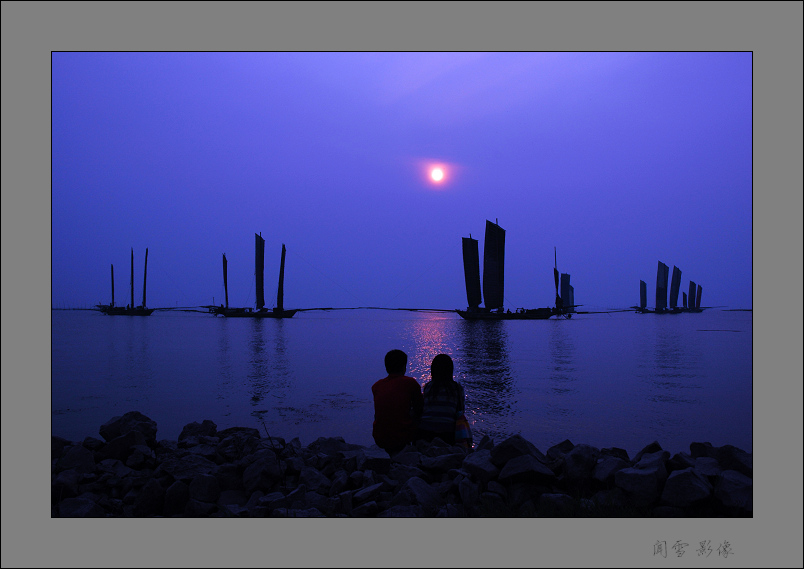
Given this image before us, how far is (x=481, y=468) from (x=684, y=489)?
1442 mm

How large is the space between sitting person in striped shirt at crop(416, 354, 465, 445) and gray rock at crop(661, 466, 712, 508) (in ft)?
6.63

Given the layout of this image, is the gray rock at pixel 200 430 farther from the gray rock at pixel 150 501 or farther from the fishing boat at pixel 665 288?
the fishing boat at pixel 665 288

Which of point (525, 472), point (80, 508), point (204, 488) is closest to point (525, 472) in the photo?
point (525, 472)

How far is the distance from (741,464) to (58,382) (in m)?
16.3

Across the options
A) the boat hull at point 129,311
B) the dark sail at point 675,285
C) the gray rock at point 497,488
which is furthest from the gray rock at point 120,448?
the dark sail at point 675,285

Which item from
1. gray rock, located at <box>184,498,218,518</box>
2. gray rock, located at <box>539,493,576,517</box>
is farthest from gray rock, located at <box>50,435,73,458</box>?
gray rock, located at <box>539,493,576,517</box>

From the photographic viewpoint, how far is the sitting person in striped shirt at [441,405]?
4867 millimetres

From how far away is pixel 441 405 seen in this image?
4.95m

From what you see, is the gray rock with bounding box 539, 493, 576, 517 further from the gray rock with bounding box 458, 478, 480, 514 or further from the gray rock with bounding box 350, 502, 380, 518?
the gray rock with bounding box 350, 502, 380, 518

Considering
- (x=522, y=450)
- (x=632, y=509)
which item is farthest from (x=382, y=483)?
(x=632, y=509)

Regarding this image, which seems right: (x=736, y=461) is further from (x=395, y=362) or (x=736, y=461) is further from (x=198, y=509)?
(x=198, y=509)

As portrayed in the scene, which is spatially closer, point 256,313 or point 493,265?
point 493,265

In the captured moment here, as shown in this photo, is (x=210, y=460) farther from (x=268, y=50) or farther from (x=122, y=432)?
(x=268, y=50)

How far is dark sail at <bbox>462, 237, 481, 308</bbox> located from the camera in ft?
197
